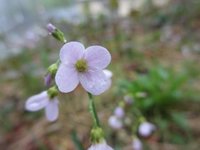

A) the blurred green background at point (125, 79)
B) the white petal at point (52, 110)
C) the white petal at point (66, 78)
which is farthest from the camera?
the blurred green background at point (125, 79)

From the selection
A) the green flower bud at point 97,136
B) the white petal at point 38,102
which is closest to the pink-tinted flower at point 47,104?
the white petal at point 38,102

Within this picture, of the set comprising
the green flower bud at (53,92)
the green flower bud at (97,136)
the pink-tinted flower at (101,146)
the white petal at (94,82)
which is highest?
the white petal at (94,82)

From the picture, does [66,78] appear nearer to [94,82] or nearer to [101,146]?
[94,82]

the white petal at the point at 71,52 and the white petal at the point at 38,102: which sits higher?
the white petal at the point at 71,52

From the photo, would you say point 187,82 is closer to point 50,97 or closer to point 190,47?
point 190,47

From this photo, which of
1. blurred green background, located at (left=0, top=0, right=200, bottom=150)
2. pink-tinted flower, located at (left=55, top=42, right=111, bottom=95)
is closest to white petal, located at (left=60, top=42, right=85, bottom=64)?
pink-tinted flower, located at (left=55, top=42, right=111, bottom=95)

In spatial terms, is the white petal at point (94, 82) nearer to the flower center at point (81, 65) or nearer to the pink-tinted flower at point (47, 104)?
the flower center at point (81, 65)

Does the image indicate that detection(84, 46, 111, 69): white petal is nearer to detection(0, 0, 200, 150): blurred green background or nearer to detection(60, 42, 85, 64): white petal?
detection(60, 42, 85, 64): white petal
